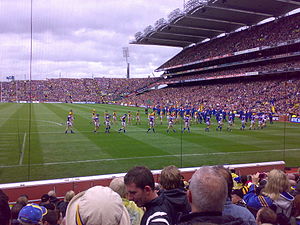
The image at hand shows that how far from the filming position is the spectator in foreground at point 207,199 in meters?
2.04

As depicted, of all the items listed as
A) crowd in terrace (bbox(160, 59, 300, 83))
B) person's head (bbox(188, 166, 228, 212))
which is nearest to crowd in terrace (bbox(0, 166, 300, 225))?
person's head (bbox(188, 166, 228, 212))

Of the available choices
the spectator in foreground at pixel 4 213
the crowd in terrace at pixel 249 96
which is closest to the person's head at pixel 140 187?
the spectator in foreground at pixel 4 213

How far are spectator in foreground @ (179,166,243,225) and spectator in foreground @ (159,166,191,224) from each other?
0.98 m

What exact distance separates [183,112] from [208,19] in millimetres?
22182

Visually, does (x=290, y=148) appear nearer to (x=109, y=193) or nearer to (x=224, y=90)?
(x=109, y=193)

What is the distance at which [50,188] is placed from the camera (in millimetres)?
7918

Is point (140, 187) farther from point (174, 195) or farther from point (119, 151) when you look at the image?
point (119, 151)

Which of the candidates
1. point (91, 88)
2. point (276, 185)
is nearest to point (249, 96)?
point (276, 185)

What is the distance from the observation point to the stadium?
1315 cm

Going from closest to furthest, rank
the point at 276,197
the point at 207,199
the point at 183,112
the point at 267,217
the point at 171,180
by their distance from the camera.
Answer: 1. the point at 207,199
2. the point at 267,217
3. the point at 171,180
4. the point at 276,197
5. the point at 183,112

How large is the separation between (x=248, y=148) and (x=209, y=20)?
35.5m

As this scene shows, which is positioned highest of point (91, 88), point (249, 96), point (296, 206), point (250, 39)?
point (250, 39)

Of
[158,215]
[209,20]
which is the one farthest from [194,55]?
[158,215]

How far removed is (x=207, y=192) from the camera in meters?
2.16
